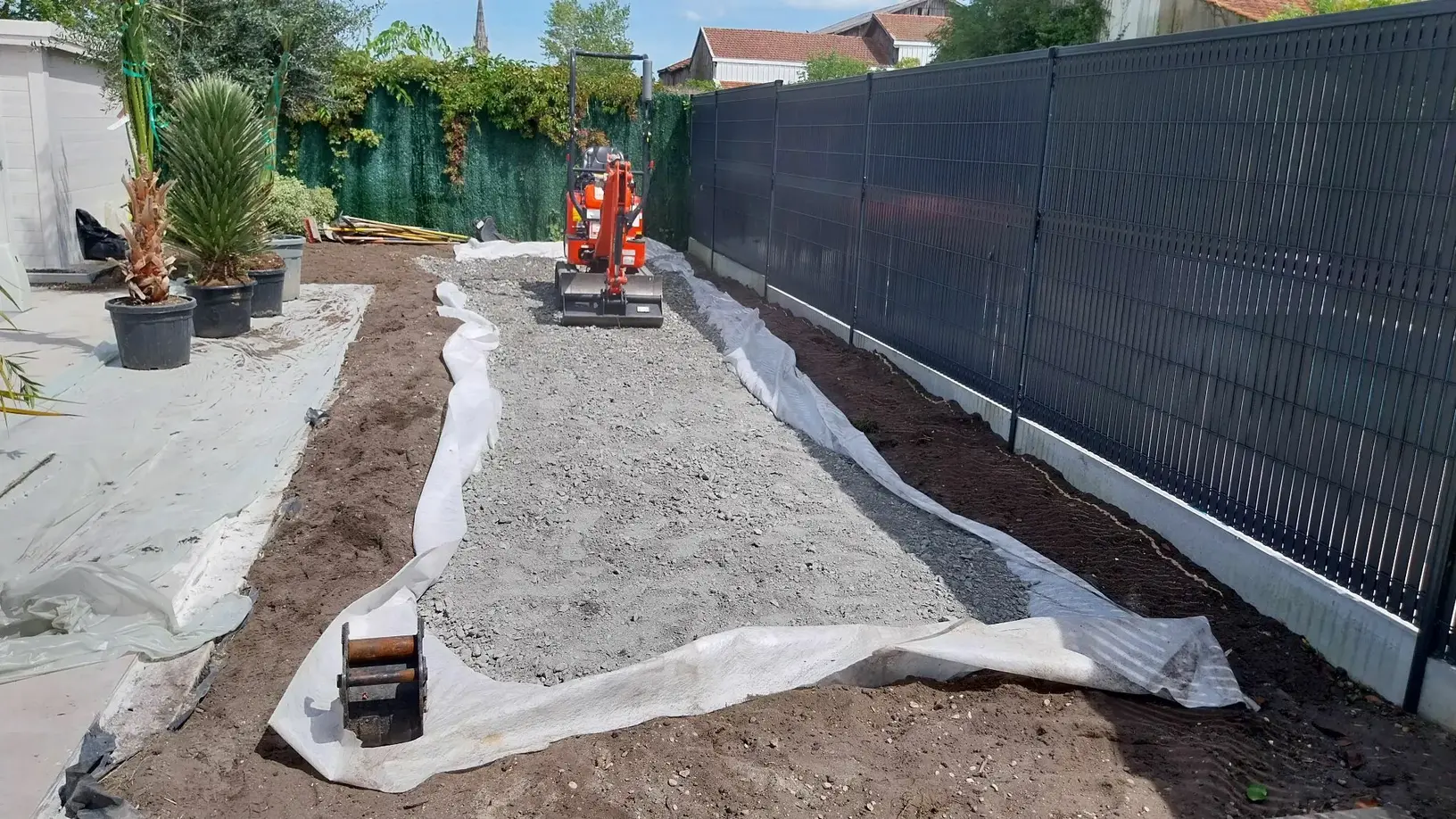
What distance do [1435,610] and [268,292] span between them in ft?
29.1

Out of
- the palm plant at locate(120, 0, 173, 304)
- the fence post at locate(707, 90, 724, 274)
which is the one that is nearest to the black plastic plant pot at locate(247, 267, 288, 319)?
the palm plant at locate(120, 0, 173, 304)

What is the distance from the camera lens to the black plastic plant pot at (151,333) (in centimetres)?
711

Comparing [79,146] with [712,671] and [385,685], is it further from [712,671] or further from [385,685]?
[712,671]

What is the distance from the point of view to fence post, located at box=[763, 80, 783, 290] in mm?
11102

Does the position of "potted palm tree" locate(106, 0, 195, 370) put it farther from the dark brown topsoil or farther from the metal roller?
the metal roller

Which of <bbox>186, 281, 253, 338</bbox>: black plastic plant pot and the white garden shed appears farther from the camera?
the white garden shed

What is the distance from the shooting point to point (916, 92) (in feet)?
25.3

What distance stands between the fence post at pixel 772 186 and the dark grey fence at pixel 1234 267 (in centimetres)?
346

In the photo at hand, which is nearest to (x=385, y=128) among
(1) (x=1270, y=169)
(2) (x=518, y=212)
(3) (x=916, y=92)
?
(2) (x=518, y=212)

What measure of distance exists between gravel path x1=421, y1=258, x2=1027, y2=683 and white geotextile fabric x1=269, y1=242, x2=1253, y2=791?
23 centimetres

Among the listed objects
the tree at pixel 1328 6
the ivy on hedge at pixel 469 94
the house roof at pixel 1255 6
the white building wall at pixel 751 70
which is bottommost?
the ivy on hedge at pixel 469 94

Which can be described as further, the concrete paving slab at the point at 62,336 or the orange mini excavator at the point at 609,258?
the orange mini excavator at the point at 609,258

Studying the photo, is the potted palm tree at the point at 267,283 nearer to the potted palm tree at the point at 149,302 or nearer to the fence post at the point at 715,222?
the potted palm tree at the point at 149,302

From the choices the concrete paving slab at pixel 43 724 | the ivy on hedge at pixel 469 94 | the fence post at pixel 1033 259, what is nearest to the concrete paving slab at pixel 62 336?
the concrete paving slab at pixel 43 724
